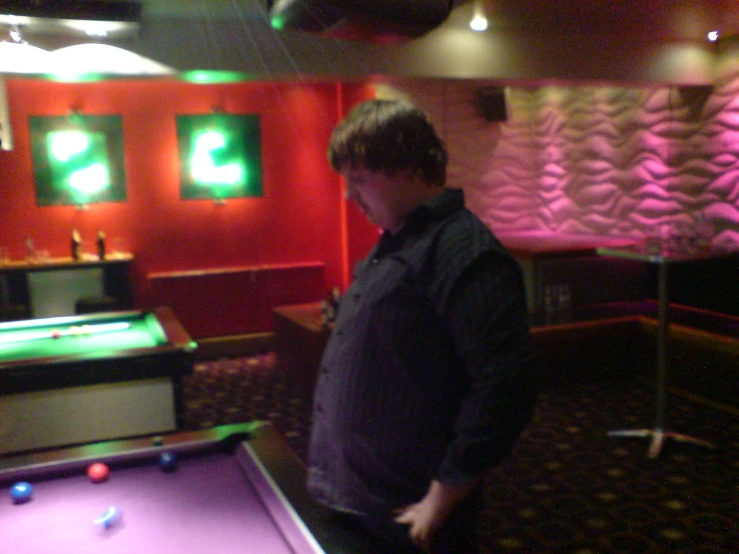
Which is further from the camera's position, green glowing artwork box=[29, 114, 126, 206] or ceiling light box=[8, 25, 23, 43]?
green glowing artwork box=[29, 114, 126, 206]

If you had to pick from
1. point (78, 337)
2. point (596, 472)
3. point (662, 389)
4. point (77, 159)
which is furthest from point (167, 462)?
point (77, 159)

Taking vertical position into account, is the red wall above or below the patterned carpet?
above

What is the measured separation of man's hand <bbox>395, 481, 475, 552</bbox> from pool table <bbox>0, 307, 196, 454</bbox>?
2096 millimetres

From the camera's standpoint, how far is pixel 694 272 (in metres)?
5.33

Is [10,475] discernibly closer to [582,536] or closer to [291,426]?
[582,536]

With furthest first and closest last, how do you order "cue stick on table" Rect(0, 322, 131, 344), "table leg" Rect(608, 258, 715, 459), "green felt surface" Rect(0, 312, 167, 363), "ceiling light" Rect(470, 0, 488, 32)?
"ceiling light" Rect(470, 0, 488, 32) < "table leg" Rect(608, 258, 715, 459) < "cue stick on table" Rect(0, 322, 131, 344) < "green felt surface" Rect(0, 312, 167, 363)

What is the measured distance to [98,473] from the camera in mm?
1779

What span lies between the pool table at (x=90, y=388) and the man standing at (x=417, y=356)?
6.15 feet

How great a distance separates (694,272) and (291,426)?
3.32m

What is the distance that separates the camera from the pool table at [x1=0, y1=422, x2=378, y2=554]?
140cm

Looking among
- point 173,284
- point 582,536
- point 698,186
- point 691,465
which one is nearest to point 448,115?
point 698,186

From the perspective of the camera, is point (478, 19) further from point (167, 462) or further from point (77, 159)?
point (77, 159)

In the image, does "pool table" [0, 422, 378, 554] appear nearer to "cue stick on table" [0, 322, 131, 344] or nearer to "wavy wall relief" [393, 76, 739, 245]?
"cue stick on table" [0, 322, 131, 344]

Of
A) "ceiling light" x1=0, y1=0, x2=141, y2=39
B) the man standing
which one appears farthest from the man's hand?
"ceiling light" x1=0, y1=0, x2=141, y2=39
